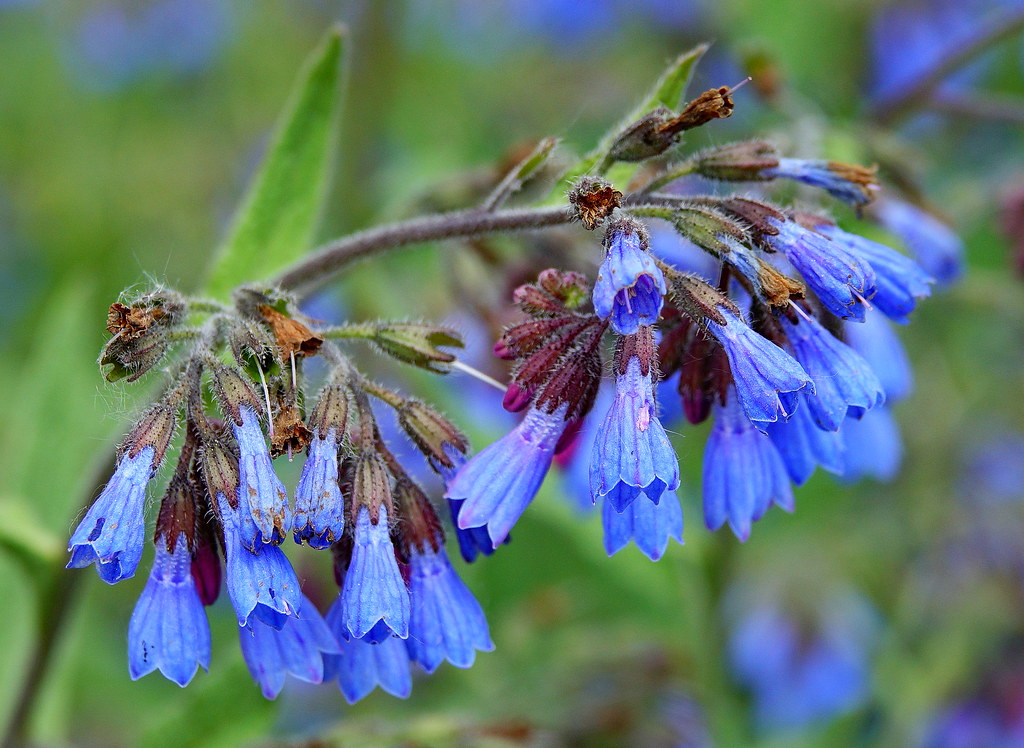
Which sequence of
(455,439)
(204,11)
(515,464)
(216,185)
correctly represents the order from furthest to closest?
(204,11)
(216,185)
(455,439)
(515,464)

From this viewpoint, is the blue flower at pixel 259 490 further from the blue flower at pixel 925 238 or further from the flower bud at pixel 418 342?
the blue flower at pixel 925 238

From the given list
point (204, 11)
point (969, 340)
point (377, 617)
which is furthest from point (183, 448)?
point (204, 11)

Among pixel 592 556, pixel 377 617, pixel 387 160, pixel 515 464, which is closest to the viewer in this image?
pixel 377 617

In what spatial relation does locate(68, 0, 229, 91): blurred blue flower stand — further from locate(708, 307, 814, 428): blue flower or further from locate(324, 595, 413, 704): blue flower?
locate(708, 307, 814, 428): blue flower

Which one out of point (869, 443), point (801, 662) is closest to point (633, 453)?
point (869, 443)

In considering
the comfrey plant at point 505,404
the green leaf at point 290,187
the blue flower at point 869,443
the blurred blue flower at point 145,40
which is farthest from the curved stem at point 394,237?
the blurred blue flower at point 145,40

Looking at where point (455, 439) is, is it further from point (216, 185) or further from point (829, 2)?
point (216, 185)

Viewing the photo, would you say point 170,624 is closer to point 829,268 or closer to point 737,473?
point 737,473
